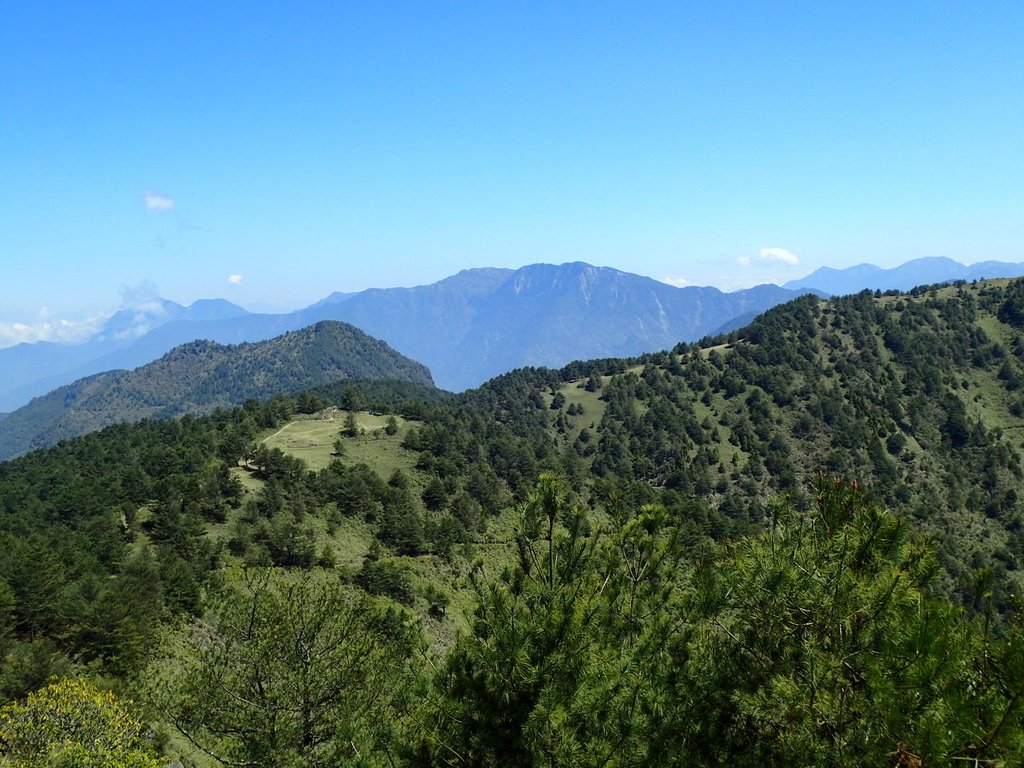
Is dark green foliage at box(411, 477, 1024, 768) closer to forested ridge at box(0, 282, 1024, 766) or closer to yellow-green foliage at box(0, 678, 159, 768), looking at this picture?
forested ridge at box(0, 282, 1024, 766)

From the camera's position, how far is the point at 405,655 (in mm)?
15938

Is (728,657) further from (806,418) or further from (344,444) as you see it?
(806,418)

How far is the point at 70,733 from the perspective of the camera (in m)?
14.3

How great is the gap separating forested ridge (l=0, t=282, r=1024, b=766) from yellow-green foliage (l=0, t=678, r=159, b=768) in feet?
0.59

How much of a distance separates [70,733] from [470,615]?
12.6 metres

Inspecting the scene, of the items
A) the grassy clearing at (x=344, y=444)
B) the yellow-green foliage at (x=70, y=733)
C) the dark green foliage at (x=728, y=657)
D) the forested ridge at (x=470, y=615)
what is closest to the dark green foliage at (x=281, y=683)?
the forested ridge at (x=470, y=615)

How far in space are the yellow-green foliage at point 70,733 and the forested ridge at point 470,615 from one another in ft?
0.59

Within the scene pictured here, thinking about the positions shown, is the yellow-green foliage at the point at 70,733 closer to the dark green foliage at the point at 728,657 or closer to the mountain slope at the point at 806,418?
the dark green foliage at the point at 728,657

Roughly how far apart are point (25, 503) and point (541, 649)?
231 feet

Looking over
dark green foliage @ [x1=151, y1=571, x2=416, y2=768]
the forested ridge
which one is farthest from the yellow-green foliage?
dark green foliage @ [x1=151, y1=571, x2=416, y2=768]

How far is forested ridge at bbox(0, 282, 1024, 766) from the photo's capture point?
6.00m

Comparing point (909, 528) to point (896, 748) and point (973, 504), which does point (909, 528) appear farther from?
point (973, 504)

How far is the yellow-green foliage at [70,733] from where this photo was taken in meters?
13.2

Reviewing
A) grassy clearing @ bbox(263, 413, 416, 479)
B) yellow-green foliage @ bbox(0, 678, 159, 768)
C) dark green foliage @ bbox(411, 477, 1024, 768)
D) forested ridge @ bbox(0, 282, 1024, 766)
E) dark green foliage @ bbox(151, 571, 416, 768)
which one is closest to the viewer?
dark green foliage @ bbox(411, 477, 1024, 768)
